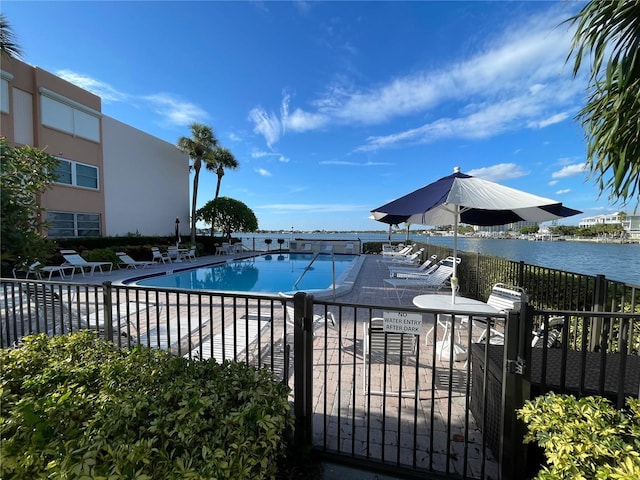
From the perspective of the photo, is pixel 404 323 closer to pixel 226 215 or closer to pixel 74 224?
pixel 74 224

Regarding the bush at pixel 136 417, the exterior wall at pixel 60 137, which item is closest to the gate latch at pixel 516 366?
the bush at pixel 136 417

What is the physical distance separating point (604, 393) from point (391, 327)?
144 centimetres

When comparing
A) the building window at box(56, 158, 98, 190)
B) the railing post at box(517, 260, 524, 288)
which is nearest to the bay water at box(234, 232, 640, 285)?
the railing post at box(517, 260, 524, 288)

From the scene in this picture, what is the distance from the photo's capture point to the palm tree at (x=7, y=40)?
827cm

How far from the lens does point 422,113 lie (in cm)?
1533

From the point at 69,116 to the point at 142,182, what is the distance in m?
4.81

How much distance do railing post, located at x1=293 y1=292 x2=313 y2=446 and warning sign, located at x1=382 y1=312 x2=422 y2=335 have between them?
0.59 meters

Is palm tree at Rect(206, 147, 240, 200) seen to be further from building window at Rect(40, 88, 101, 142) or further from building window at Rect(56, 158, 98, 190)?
building window at Rect(56, 158, 98, 190)

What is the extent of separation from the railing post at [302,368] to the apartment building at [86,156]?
11593 mm

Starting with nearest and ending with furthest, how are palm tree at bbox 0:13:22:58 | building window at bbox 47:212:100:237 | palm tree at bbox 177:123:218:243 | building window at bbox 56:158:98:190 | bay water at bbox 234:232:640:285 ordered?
palm tree at bbox 0:13:22:58
bay water at bbox 234:232:640:285
building window at bbox 47:212:100:237
building window at bbox 56:158:98:190
palm tree at bbox 177:123:218:243

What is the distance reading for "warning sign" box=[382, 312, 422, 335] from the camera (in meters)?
2.04

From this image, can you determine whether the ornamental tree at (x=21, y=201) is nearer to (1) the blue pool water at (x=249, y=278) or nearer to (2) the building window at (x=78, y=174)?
(1) the blue pool water at (x=249, y=278)

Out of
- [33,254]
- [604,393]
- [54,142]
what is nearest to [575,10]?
[604,393]

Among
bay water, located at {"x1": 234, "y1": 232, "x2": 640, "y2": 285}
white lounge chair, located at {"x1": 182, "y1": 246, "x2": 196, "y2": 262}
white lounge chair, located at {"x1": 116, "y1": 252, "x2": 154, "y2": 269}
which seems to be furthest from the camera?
white lounge chair, located at {"x1": 182, "y1": 246, "x2": 196, "y2": 262}
